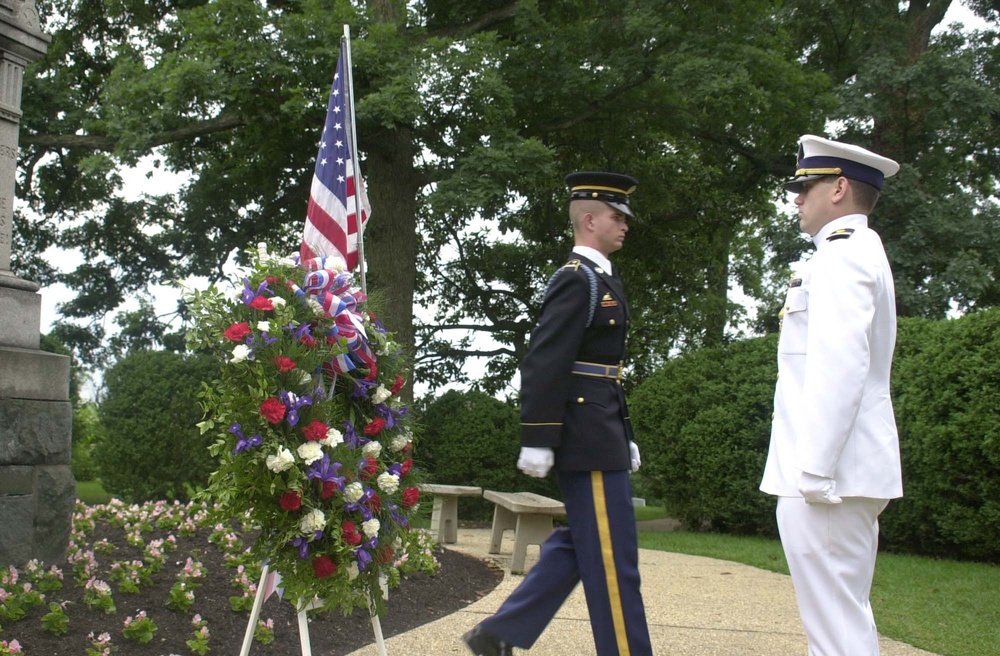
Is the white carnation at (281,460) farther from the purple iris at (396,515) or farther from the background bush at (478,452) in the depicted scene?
the background bush at (478,452)

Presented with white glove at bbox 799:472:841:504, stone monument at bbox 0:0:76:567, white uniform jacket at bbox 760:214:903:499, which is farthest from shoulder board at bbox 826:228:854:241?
stone monument at bbox 0:0:76:567

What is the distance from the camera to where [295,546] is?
14.3ft

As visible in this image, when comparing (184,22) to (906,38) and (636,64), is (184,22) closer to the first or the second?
(636,64)

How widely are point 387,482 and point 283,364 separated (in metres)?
0.76

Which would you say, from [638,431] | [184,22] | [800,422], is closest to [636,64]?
[638,431]

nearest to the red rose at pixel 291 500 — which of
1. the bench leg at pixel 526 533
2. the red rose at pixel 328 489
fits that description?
the red rose at pixel 328 489

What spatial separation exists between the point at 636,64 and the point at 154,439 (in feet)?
25.8

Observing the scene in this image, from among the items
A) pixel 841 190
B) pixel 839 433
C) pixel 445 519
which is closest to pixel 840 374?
pixel 839 433

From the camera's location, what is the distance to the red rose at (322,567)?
438 centimetres

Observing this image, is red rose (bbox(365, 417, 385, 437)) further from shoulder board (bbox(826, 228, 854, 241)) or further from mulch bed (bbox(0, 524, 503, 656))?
shoulder board (bbox(826, 228, 854, 241))

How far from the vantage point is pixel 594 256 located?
429cm

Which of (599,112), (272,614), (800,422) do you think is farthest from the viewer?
(599,112)

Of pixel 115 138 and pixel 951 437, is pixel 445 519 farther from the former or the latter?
pixel 115 138

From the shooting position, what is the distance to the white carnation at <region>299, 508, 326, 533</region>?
4258mm
